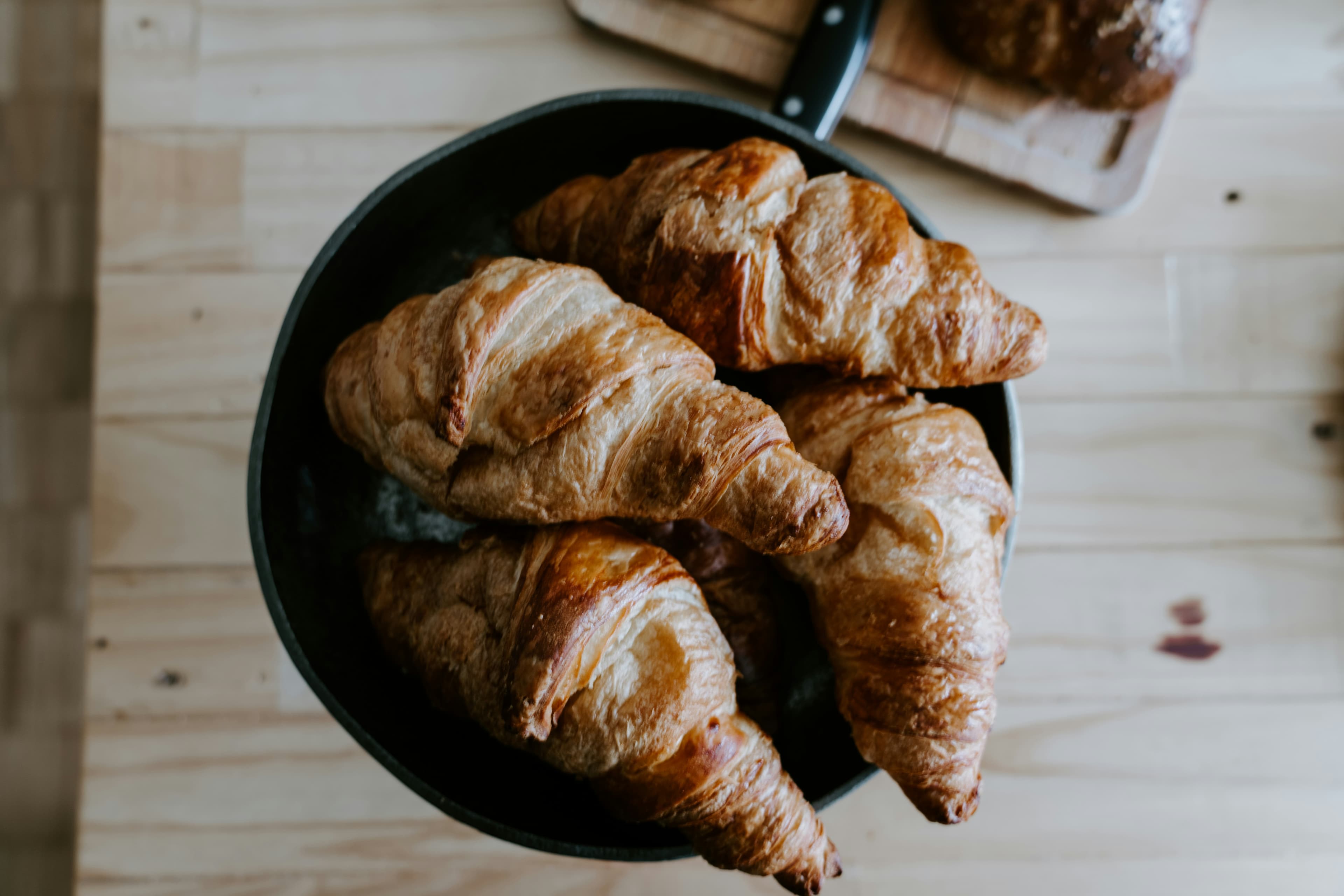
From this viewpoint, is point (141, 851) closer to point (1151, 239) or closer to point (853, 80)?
point (853, 80)

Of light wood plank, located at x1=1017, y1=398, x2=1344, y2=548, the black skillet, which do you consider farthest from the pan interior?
light wood plank, located at x1=1017, y1=398, x2=1344, y2=548

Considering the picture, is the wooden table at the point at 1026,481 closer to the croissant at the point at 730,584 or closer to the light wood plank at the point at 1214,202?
the light wood plank at the point at 1214,202

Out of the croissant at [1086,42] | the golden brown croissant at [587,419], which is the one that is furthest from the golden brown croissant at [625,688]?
the croissant at [1086,42]

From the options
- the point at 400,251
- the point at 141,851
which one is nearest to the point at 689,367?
the point at 400,251

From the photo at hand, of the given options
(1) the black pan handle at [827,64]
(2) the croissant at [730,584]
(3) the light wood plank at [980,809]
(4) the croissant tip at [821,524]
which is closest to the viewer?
(4) the croissant tip at [821,524]

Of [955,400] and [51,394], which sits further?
[51,394]
